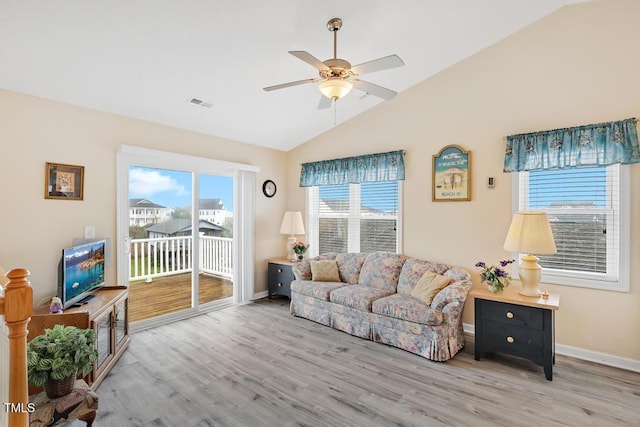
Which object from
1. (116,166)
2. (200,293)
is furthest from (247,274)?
(116,166)

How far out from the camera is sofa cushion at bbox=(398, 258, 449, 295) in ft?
12.6

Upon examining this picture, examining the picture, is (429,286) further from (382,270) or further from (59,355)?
(59,355)

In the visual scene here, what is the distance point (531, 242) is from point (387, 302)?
59.7 inches

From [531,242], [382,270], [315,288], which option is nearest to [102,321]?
[315,288]

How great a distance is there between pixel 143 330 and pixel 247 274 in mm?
1633

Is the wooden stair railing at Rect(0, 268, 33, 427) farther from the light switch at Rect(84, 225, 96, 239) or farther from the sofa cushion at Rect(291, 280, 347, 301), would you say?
the sofa cushion at Rect(291, 280, 347, 301)

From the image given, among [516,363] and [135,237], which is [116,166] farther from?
[516,363]

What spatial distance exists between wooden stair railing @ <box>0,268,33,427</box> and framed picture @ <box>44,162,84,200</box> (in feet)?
8.38

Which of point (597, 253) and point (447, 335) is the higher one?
point (597, 253)

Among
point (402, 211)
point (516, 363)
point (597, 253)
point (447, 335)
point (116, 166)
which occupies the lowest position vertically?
point (516, 363)

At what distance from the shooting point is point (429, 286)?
3475mm

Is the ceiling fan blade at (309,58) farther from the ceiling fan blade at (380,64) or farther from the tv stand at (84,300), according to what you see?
the tv stand at (84,300)

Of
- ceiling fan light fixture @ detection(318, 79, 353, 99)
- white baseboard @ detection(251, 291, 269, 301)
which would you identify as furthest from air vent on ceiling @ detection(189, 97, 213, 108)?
white baseboard @ detection(251, 291, 269, 301)

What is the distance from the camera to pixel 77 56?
8.86ft
